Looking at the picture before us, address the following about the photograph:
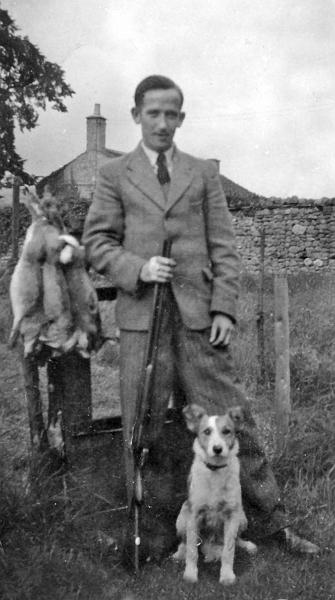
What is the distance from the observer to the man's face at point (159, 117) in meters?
3.08

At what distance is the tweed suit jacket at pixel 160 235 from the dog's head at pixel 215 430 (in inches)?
17.1

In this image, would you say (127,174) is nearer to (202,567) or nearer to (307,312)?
(202,567)

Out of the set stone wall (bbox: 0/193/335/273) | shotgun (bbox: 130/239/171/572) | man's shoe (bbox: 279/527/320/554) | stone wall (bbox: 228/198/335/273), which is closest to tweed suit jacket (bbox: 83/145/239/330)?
shotgun (bbox: 130/239/171/572)

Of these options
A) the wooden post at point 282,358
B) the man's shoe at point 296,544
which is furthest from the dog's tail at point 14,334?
the wooden post at point 282,358

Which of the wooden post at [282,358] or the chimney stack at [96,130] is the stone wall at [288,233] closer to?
the wooden post at [282,358]

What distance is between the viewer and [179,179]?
10.5ft

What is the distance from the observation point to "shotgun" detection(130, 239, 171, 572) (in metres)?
3.10

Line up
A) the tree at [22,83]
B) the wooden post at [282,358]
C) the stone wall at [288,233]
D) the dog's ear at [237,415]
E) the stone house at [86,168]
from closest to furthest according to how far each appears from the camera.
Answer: the dog's ear at [237,415] → the tree at [22,83] → the stone house at [86,168] → the wooden post at [282,358] → the stone wall at [288,233]

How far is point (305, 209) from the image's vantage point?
12.5 meters

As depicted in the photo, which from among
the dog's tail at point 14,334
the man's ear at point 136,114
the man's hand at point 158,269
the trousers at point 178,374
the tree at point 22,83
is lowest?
the trousers at point 178,374

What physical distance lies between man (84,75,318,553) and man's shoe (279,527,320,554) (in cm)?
78

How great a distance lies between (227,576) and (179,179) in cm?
193

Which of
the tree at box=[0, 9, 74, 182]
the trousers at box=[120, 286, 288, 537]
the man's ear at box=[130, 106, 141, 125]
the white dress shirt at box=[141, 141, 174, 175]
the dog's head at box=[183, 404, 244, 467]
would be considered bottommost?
the dog's head at box=[183, 404, 244, 467]

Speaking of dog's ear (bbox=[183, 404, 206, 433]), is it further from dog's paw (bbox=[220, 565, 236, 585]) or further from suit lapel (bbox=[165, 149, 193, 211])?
suit lapel (bbox=[165, 149, 193, 211])
